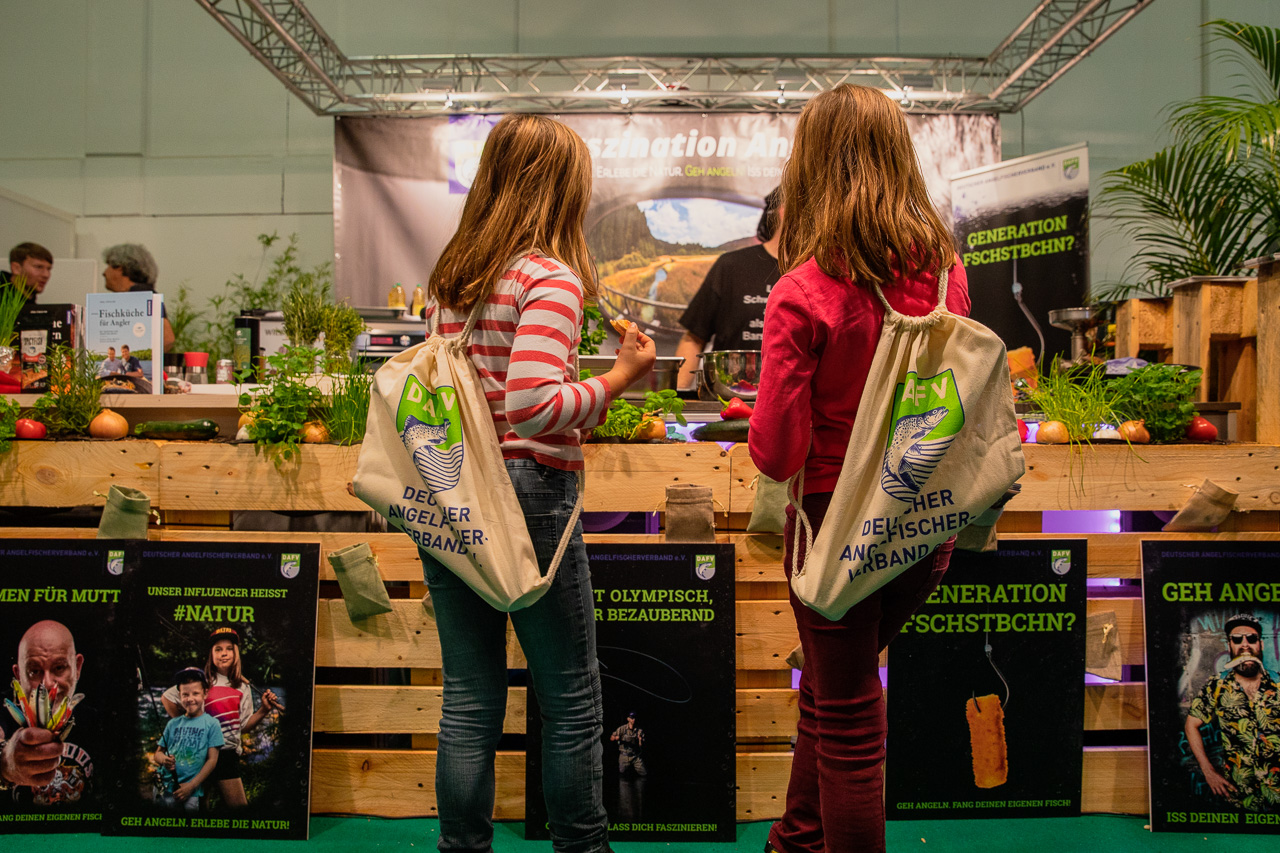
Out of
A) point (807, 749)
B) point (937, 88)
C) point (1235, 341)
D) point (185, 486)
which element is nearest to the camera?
point (807, 749)

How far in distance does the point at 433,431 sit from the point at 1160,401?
191 cm

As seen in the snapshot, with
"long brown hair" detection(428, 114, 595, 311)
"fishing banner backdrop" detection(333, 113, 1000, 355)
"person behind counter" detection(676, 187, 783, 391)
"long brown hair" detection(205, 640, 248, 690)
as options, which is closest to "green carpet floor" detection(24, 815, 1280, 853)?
"long brown hair" detection(205, 640, 248, 690)

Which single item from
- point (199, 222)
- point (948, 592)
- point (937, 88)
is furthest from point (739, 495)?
point (199, 222)

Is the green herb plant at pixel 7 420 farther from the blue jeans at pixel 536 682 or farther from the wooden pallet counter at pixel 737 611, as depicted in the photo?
the blue jeans at pixel 536 682

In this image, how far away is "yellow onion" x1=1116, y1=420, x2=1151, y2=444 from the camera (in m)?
2.16

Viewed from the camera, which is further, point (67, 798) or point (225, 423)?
point (225, 423)

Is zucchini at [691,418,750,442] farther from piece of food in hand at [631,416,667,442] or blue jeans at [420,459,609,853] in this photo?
blue jeans at [420,459,609,853]

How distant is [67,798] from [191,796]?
32cm

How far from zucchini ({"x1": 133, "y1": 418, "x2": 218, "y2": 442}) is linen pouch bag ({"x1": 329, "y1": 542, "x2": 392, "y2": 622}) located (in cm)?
53

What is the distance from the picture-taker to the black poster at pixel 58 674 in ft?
6.64

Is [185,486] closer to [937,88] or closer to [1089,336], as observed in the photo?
[1089,336]

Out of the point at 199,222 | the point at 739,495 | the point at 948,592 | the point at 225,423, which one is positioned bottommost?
the point at 948,592

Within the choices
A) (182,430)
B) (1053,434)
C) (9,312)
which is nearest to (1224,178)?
(1053,434)

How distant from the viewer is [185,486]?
2188 millimetres
